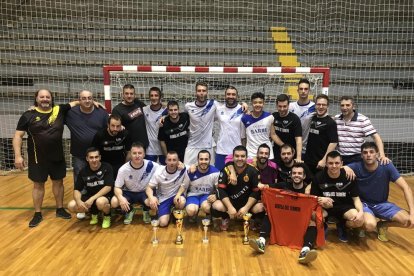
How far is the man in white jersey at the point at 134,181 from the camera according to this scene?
391 cm

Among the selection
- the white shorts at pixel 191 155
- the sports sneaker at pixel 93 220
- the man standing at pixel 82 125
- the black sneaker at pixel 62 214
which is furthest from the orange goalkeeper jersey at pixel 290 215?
the black sneaker at pixel 62 214

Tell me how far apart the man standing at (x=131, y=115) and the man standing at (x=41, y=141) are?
2.27 ft

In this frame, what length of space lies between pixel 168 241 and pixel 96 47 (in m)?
6.32

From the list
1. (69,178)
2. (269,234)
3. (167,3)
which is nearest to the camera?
(269,234)

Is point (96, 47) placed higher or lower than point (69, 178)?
higher

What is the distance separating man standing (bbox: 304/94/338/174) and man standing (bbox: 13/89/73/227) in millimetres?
3034

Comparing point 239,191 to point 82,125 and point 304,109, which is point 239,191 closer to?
point 304,109

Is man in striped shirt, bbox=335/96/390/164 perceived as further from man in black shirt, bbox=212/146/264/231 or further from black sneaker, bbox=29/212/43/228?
black sneaker, bbox=29/212/43/228

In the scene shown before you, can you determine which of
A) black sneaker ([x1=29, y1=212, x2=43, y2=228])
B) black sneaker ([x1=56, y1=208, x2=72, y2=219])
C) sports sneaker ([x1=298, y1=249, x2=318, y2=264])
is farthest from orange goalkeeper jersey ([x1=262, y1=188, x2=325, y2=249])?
black sneaker ([x1=29, y1=212, x2=43, y2=228])

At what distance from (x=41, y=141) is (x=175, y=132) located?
159 cm

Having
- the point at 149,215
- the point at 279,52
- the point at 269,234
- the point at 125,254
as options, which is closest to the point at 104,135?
the point at 149,215

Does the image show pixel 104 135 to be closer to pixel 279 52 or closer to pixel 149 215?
pixel 149 215

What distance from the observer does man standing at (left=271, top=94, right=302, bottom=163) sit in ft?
13.4

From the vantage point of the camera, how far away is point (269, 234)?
11.7 feet
